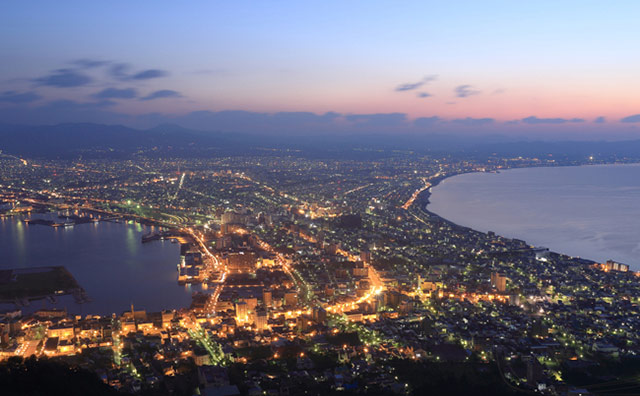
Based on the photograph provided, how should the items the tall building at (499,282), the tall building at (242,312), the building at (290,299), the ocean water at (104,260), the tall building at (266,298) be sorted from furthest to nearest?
the tall building at (499,282) → the ocean water at (104,260) → the building at (290,299) → the tall building at (266,298) → the tall building at (242,312)

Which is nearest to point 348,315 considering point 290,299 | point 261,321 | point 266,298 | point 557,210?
point 290,299

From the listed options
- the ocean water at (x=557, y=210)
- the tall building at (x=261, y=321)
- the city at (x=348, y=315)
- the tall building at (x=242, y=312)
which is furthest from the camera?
the ocean water at (x=557, y=210)

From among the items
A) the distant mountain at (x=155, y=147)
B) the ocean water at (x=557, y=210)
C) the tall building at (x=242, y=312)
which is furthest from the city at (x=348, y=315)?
the distant mountain at (x=155, y=147)

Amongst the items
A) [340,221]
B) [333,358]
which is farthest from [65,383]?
[340,221]

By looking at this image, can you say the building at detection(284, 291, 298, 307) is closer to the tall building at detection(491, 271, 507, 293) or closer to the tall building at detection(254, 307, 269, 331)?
the tall building at detection(254, 307, 269, 331)

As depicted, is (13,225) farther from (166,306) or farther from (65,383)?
→ (65,383)

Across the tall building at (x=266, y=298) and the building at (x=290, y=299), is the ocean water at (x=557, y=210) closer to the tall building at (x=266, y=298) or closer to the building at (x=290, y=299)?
the building at (x=290, y=299)

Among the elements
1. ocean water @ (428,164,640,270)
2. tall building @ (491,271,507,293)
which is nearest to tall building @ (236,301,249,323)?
tall building @ (491,271,507,293)

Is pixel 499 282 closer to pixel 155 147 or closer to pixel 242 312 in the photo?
pixel 242 312
